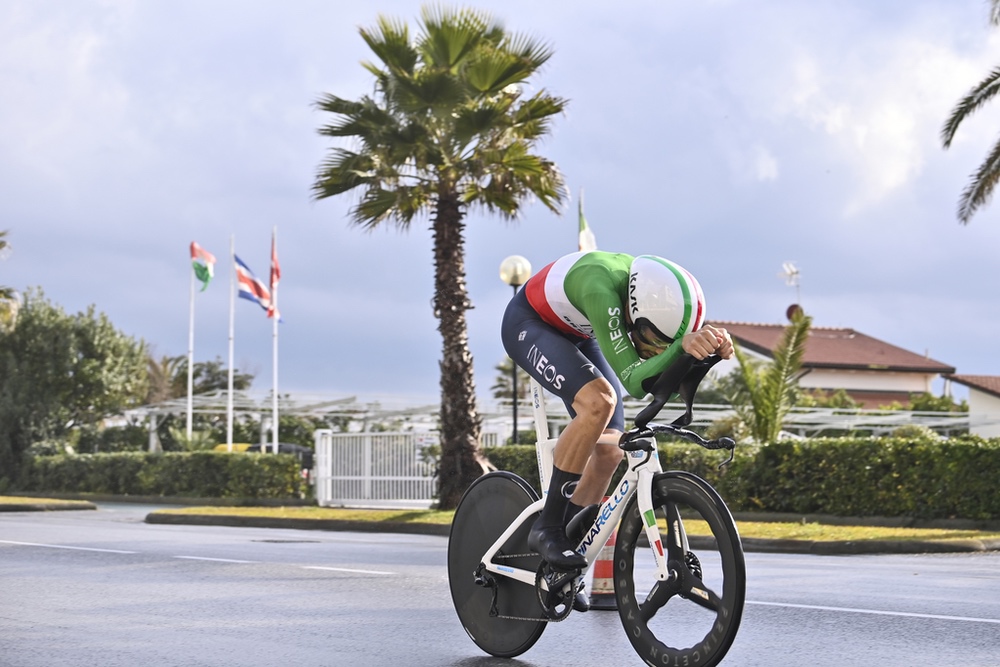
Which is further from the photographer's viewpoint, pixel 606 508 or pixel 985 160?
pixel 985 160

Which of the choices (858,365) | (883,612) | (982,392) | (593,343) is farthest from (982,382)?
(593,343)

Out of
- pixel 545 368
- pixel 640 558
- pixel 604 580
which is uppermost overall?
pixel 545 368

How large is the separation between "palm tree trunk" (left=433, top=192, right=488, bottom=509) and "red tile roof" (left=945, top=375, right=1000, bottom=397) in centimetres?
3800

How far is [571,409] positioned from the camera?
5.20 meters

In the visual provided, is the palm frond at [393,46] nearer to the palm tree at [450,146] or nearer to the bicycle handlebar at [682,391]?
the palm tree at [450,146]

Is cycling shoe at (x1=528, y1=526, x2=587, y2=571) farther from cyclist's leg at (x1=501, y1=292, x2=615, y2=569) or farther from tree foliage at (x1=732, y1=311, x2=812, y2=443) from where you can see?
tree foliage at (x1=732, y1=311, x2=812, y2=443)

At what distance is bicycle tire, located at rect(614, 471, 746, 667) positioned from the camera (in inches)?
172

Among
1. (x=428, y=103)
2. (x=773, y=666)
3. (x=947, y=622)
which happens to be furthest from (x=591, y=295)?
(x=428, y=103)

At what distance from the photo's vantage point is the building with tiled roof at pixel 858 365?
185 ft

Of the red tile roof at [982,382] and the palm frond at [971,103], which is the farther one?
the red tile roof at [982,382]

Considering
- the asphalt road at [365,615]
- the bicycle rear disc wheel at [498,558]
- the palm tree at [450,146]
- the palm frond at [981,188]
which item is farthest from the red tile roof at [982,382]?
the bicycle rear disc wheel at [498,558]

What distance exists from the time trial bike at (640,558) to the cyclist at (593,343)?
91 millimetres

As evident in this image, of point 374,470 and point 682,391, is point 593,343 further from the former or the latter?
point 374,470

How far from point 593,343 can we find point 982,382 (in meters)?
53.8
